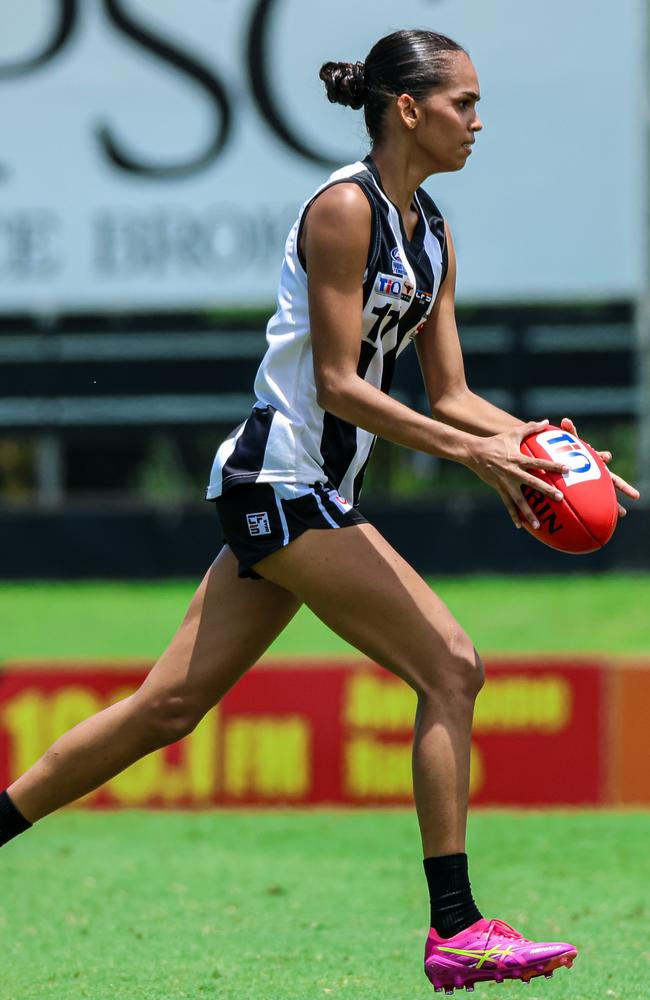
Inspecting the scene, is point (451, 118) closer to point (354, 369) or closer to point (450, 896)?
point (354, 369)

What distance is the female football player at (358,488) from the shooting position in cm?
366

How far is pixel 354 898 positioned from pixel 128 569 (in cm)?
639

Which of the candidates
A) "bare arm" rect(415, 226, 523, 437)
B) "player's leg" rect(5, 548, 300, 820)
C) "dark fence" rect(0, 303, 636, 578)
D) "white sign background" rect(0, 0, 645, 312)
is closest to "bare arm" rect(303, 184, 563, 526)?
"bare arm" rect(415, 226, 523, 437)

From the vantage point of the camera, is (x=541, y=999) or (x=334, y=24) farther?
(x=334, y=24)

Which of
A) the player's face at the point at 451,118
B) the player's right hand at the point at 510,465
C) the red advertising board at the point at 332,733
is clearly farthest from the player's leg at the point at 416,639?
the red advertising board at the point at 332,733

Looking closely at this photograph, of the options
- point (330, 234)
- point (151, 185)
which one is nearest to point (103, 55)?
point (151, 185)

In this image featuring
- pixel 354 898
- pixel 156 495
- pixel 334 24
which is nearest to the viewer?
pixel 354 898

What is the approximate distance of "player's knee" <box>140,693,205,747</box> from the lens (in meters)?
3.90

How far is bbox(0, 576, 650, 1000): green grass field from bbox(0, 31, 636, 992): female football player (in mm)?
507

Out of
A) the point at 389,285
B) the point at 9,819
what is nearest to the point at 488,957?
the point at 9,819

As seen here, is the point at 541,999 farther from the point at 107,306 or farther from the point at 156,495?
the point at 156,495

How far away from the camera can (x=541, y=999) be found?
4035mm

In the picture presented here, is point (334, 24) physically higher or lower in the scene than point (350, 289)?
higher

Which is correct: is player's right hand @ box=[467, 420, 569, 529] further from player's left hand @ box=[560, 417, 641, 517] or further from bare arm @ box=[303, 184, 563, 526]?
player's left hand @ box=[560, 417, 641, 517]
